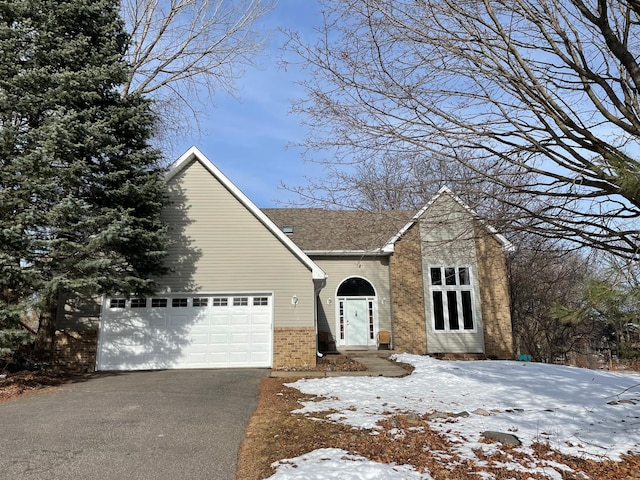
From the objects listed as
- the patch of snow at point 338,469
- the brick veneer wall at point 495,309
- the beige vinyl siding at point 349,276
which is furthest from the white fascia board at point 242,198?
the patch of snow at point 338,469

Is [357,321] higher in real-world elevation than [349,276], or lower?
lower

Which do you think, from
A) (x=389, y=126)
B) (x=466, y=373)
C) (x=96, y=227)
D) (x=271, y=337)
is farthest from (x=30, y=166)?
(x=466, y=373)

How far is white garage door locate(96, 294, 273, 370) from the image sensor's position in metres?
12.1

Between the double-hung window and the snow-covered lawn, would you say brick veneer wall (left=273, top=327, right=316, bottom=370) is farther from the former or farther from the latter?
the double-hung window

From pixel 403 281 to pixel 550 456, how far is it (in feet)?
36.4

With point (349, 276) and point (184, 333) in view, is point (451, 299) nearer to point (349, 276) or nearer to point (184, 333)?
point (349, 276)

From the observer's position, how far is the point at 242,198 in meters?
13.1

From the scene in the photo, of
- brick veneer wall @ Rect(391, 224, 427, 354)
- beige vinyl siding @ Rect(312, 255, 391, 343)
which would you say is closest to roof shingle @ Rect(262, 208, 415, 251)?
beige vinyl siding @ Rect(312, 255, 391, 343)

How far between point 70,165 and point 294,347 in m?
7.56

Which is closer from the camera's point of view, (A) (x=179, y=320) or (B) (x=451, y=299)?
(A) (x=179, y=320)

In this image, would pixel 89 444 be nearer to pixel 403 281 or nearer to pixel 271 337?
pixel 271 337

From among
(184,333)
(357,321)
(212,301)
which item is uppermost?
(212,301)

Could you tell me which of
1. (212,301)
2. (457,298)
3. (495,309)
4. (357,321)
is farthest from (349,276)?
(212,301)

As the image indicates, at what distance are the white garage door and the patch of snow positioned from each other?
25.0 feet
